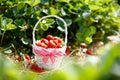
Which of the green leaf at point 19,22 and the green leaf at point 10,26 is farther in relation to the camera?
the green leaf at point 19,22

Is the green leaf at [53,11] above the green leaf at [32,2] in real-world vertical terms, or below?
below

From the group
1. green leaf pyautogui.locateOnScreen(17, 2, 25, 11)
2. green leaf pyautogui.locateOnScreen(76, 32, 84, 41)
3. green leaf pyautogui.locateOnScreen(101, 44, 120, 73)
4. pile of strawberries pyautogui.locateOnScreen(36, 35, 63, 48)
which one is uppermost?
green leaf pyautogui.locateOnScreen(101, 44, 120, 73)

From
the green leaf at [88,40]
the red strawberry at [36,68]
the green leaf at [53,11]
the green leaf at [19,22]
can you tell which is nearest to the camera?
the red strawberry at [36,68]

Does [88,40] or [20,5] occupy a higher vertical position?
[20,5]

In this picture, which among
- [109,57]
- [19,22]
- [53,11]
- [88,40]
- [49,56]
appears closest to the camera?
[109,57]

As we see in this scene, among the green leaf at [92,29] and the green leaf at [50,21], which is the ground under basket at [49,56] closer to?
the green leaf at [50,21]

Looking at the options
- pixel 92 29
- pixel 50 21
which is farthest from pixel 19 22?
pixel 92 29

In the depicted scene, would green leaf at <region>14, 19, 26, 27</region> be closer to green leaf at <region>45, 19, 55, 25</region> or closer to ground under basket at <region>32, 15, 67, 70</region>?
green leaf at <region>45, 19, 55, 25</region>

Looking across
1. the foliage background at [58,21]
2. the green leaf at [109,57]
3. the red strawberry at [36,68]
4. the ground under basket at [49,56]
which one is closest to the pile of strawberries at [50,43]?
the ground under basket at [49,56]

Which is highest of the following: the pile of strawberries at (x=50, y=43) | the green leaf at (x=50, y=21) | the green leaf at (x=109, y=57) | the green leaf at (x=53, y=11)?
the green leaf at (x=109, y=57)

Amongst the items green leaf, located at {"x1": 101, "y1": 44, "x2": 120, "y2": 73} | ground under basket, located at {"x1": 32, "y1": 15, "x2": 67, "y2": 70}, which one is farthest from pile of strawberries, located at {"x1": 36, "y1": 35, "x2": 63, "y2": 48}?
green leaf, located at {"x1": 101, "y1": 44, "x2": 120, "y2": 73}

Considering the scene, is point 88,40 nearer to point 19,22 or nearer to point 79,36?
point 79,36

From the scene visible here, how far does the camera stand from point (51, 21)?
3.62m

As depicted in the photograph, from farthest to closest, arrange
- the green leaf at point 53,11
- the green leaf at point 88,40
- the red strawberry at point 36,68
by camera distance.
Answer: the green leaf at point 88,40, the green leaf at point 53,11, the red strawberry at point 36,68
